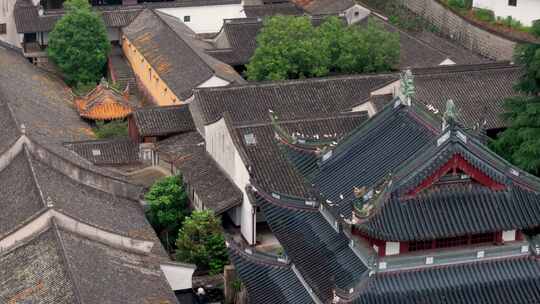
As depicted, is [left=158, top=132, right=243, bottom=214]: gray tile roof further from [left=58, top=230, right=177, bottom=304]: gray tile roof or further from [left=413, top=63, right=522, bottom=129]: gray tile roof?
[left=413, top=63, right=522, bottom=129]: gray tile roof

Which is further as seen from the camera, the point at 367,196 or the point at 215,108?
the point at 215,108

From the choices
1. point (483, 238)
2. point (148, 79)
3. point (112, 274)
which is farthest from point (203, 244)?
point (148, 79)

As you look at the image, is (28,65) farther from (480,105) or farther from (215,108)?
(480,105)

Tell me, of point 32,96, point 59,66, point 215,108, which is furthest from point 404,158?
point 59,66

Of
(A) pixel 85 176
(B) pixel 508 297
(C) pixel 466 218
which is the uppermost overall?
(C) pixel 466 218

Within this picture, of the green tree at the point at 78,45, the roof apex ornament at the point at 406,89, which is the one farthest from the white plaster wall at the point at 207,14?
the roof apex ornament at the point at 406,89

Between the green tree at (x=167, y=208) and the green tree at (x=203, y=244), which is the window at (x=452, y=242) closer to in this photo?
the green tree at (x=203, y=244)
